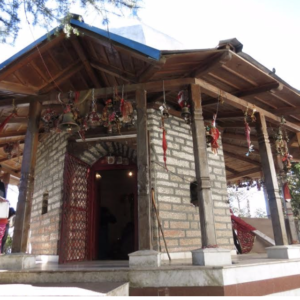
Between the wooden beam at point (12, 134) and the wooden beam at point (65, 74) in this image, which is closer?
the wooden beam at point (65, 74)

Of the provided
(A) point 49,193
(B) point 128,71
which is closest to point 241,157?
(B) point 128,71

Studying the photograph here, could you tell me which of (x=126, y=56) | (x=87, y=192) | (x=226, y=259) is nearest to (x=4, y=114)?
(x=87, y=192)

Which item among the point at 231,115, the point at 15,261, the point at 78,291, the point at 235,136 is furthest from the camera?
the point at 235,136

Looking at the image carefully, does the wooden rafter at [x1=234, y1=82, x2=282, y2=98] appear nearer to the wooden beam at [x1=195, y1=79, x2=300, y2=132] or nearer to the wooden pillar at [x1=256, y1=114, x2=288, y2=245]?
the wooden beam at [x1=195, y1=79, x2=300, y2=132]

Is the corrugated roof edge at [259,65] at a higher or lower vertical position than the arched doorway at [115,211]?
higher

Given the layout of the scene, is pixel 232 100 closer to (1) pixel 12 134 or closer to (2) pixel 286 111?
(2) pixel 286 111

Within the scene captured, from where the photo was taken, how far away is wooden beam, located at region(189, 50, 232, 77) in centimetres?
450

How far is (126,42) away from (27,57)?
1.88m

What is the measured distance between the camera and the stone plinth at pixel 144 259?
4.05 metres

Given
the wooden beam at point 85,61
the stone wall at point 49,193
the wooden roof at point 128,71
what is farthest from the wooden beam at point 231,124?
the stone wall at point 49,193

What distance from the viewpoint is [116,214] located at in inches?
411

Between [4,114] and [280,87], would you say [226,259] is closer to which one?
[280,87]

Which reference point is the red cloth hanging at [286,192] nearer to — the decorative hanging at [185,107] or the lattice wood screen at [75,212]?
the decorative hanging at [185,107]

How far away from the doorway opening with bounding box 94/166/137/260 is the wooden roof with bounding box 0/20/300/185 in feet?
12.2
